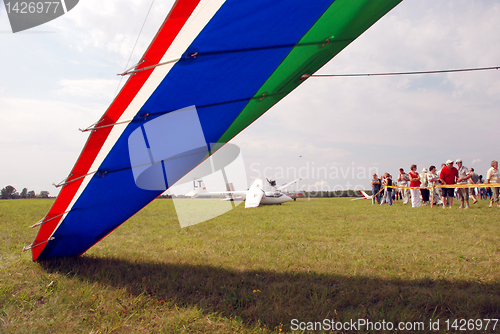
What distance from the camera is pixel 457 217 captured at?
329 inches

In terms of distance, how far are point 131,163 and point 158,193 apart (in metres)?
0.79

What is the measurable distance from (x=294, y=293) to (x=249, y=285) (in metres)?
0.58

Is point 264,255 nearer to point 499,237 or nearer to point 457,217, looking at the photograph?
point 499,237

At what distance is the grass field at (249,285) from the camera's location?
99.4 inches

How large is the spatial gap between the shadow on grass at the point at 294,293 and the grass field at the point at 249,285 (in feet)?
0.04

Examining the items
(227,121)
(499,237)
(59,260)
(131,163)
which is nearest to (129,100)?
(131,163)

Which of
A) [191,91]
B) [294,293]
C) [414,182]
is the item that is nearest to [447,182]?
[414,182]

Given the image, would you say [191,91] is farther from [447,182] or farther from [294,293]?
[447,182]

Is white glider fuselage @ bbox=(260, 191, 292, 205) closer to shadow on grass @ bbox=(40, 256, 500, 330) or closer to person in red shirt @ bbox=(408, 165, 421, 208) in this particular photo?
person in red shirt @ bbox=(408, 165, 421, 208)

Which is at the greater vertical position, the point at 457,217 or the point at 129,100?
the point at 129,100

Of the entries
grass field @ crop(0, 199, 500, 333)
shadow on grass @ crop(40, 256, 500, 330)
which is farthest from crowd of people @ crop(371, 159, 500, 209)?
shadow on grass @ crop(40, 256, 500, 330)

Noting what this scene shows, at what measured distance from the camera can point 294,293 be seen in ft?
10.0

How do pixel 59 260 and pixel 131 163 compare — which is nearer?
pixel 131 163

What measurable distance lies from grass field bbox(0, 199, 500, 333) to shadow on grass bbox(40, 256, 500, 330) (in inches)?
0.5
